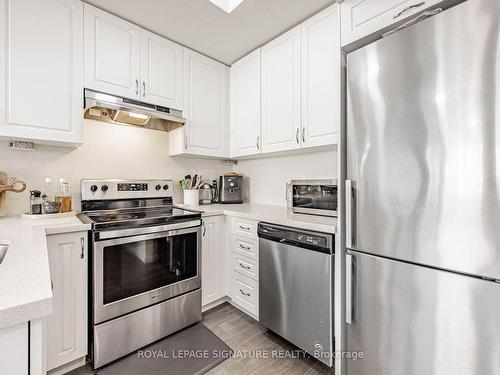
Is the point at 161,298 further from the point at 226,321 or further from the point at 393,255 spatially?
the point at 393,255

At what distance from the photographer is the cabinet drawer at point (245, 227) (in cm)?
189

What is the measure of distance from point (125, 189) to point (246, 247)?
3.84 ft

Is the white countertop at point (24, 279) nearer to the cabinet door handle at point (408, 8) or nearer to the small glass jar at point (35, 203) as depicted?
the small glass jar at point (35, 203)

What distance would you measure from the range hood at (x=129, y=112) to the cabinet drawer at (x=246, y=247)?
47.1 inches

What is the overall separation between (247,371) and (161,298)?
0.76 meters

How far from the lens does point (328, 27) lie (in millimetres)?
1690

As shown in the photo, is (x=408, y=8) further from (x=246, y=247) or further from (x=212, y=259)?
(x=212, y=259)

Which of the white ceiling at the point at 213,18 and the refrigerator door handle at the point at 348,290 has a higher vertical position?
the white ceiling at the point at 213,18

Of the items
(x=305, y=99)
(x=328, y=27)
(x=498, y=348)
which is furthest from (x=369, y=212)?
(x=328, y=27)

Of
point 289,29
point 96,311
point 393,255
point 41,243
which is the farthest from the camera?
point 289,29

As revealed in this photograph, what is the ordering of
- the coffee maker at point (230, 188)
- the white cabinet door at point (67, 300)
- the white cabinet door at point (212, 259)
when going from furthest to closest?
the coffee maker at point (230, 188), the white cabinet door at point (212, 259), the white cabinet door at point (67, 300)

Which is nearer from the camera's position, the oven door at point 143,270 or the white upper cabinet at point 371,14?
the white upper cabinet at point 371,14

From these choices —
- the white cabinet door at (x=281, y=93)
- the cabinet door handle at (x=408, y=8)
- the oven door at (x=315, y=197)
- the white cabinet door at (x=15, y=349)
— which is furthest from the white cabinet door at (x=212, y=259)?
the cabinet door handle at (x=408, y=8)

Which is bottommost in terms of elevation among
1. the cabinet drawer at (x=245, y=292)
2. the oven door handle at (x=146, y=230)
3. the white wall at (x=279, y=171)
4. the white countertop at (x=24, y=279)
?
the cabinet drawer at (x=245, y=292)
